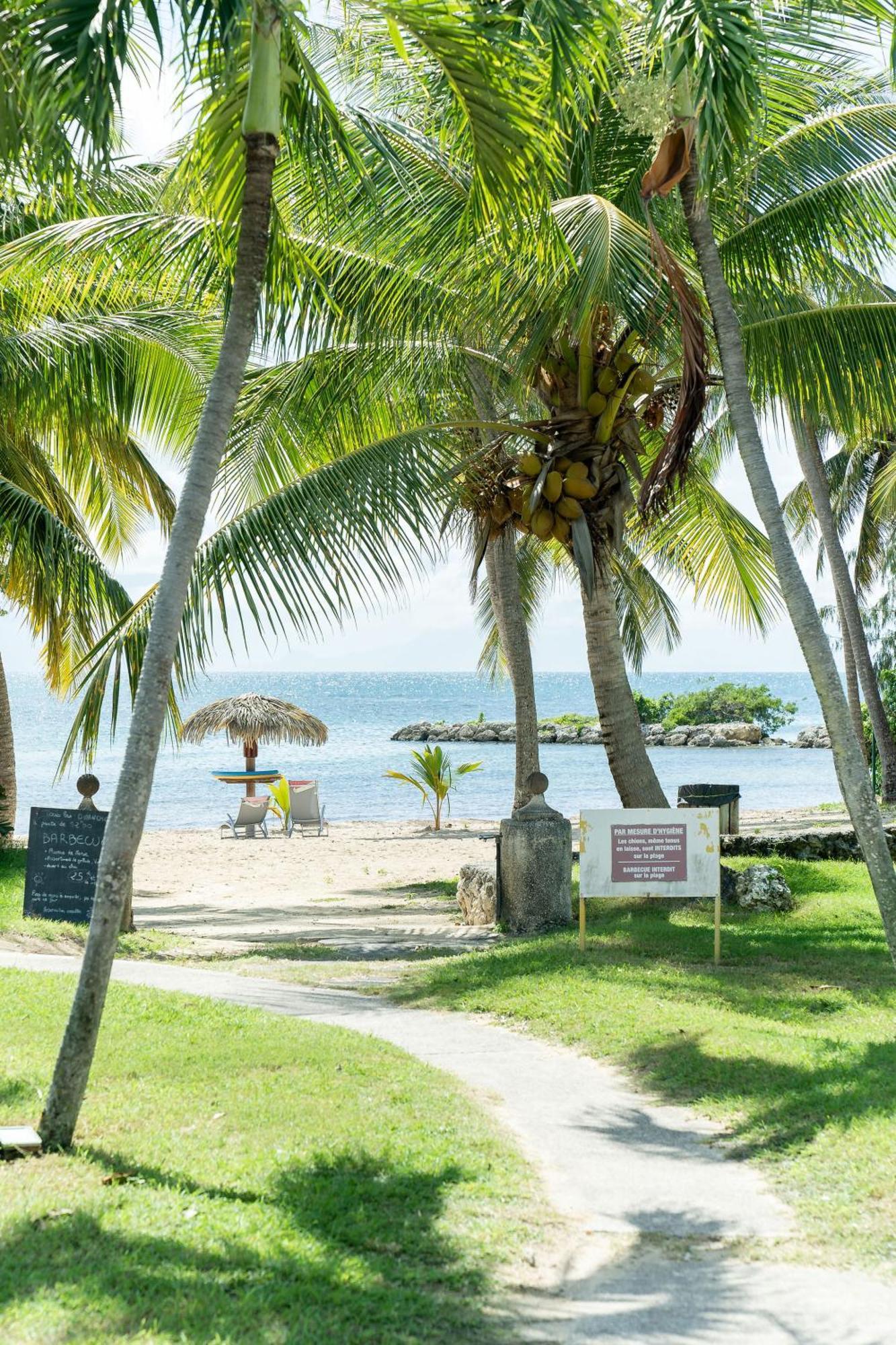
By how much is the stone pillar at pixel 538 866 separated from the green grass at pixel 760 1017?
Answer: 45 cm

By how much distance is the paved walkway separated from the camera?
361 cm

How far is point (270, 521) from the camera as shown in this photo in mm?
8406

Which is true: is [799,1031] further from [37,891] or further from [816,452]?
[816,452]

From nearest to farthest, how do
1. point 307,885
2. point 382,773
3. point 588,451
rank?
point 588,451 → point 307,885 → point 382,773

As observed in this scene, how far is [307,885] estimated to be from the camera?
56.1 ft

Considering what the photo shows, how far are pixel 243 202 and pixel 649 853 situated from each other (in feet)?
19.1

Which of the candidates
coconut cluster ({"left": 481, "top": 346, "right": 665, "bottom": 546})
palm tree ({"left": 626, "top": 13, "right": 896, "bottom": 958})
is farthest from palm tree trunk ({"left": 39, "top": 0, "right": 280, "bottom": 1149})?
coconut cluster ({"left": 481, "top": 346, "right": 665, "bottom": 546})

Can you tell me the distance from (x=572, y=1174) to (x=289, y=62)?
4974 mm

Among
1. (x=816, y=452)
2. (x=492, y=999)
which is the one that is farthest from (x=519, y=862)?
(x=816, y=452)

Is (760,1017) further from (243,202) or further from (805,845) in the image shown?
(805,845)

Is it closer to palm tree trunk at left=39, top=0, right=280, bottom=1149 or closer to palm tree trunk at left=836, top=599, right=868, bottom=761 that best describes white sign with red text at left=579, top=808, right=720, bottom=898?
palm tree trunk at left=39, top=0, right=280, bottom=1149

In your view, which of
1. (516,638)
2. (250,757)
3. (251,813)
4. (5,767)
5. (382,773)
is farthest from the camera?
(382,773)

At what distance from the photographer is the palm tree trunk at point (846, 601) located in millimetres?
20844

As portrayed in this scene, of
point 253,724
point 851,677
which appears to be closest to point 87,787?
point 253,724
